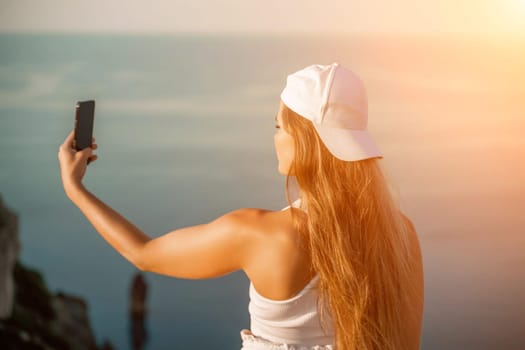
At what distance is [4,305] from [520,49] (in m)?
3.64

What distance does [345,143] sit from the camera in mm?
1375

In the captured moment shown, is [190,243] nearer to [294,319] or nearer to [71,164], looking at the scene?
[294,319]

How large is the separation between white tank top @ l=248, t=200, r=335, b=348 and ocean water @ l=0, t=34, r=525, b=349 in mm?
3258

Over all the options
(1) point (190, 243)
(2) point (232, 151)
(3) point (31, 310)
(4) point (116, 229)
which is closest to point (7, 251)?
(3) point (31, 310)

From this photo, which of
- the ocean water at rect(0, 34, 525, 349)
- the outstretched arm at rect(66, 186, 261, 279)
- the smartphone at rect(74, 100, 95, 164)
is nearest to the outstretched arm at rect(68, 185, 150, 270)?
the outstretched arm at rect(66, 186, 261, 279)

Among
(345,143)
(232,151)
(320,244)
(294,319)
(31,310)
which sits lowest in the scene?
(31,310)

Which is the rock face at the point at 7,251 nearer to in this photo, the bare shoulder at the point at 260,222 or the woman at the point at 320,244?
the woman at the point at 320,244

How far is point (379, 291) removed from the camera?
1402mm

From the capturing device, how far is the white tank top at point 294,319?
4.45ft

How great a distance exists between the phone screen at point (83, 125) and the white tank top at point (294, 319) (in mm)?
520

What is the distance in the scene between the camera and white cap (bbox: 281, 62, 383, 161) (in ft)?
4.52

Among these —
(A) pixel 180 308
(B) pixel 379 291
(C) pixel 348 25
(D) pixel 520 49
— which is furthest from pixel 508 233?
(B) pixel 379 291

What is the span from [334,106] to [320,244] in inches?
10.0

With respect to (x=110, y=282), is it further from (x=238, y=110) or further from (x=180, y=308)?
(x=238, y=110)
